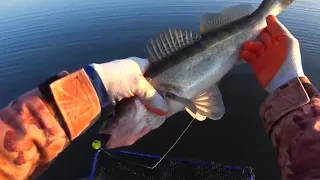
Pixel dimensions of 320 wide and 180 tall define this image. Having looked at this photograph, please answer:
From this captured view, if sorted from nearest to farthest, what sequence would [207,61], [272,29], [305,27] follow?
[272,29] → [207,61] → [305,27]

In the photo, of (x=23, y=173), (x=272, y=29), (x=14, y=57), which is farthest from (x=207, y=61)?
(x=14, y=57)

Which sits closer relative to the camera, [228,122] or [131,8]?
[228,122]

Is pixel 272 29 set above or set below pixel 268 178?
above

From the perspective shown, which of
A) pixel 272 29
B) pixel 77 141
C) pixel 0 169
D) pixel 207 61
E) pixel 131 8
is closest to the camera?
pixel 0 169

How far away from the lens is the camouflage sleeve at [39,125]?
1722 millimetres

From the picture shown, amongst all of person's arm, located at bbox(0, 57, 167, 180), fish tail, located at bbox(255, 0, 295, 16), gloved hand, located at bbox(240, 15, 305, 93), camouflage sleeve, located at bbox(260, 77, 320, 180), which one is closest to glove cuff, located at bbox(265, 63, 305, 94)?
gloved hand, located at bbox(240, 15, 305, 93)

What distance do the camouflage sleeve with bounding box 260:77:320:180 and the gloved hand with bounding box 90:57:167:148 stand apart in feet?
3.50

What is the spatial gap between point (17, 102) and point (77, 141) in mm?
2596

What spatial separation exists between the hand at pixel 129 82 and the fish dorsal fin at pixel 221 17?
2.61 feet

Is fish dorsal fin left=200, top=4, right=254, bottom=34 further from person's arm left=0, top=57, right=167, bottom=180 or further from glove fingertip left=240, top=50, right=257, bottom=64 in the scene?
person's arm left=0, top=57, right=167, bottom=180

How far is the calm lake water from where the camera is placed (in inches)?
164

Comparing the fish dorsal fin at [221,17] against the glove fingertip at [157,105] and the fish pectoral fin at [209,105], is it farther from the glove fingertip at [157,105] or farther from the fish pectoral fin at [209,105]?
the glove fingertip at [157,105]

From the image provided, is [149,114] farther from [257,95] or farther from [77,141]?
[257,95]

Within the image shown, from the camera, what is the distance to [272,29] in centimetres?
288
